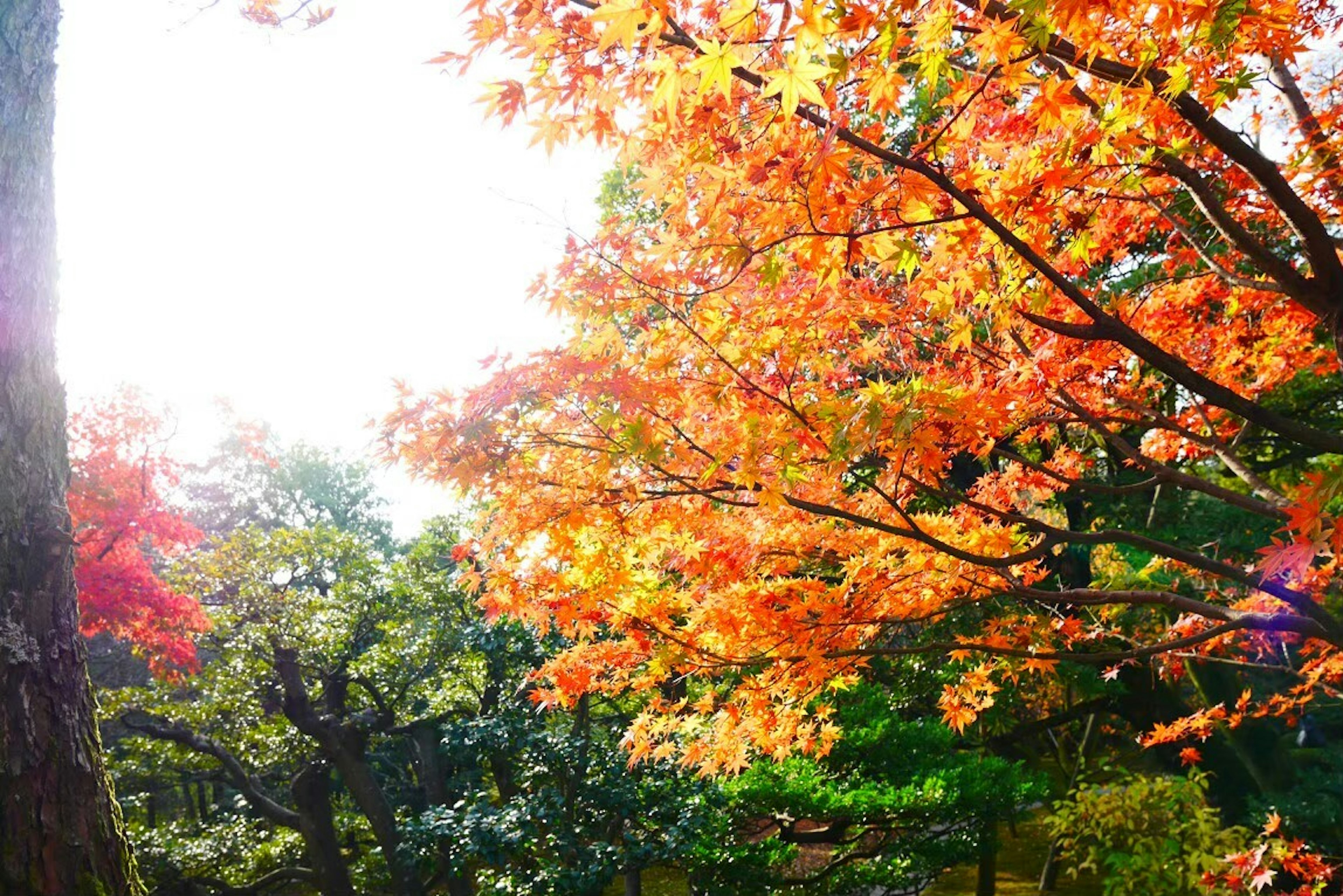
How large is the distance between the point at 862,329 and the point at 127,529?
699 centimetres

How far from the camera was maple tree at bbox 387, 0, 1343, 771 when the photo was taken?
1.81 m

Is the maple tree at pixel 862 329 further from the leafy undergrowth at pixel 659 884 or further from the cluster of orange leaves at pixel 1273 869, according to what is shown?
the leafy undergrowth at pixel 659 884

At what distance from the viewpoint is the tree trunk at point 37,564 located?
2.17 meters

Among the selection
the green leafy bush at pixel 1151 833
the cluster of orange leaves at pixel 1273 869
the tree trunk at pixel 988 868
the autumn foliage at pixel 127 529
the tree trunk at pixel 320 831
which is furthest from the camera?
the tree trunk at pixel 320 831

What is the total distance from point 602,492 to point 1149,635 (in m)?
6.61

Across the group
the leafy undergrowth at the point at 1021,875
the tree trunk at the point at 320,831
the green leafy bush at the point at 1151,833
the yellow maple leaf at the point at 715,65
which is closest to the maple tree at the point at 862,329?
the yellow maple leaf at the point at 715,65

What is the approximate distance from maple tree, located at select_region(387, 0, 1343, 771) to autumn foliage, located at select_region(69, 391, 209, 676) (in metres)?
5.64

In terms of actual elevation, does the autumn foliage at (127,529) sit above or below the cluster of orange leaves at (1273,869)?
above

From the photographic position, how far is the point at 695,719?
3902mm

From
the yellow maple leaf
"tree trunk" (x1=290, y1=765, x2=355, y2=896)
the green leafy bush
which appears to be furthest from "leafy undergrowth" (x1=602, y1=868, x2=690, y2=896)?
the yellow maple leaf

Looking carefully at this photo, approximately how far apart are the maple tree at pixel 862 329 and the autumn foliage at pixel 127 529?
564 centimetres

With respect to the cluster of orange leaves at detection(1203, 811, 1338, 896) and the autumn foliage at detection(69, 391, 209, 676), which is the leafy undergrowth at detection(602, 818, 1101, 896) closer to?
the cluster of orange leaves at detection(1203, 811, 1338, 896)

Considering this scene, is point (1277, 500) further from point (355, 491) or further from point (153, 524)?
point (355, 491)

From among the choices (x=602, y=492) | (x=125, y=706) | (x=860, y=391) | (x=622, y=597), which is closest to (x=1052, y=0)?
(x=860, y=391)
